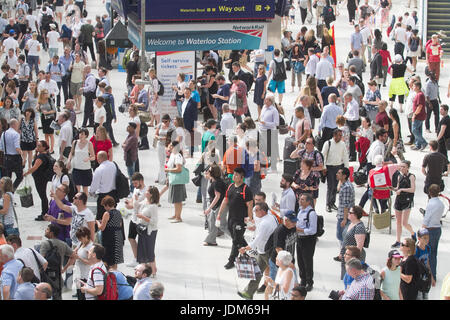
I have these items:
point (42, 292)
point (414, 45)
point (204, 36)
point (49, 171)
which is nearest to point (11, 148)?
point (49, 171)

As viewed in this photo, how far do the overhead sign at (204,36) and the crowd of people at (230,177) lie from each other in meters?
0.80

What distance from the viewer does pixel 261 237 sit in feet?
41.7

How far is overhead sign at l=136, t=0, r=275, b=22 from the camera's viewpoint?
20.9 m

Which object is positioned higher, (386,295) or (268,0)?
(268,0)

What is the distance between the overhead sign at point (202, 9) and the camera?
68.4ft

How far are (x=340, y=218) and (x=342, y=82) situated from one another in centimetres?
772

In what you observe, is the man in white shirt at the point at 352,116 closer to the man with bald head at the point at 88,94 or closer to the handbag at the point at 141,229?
the man with bald head at the point at 88,94

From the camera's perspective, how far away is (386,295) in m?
11.3

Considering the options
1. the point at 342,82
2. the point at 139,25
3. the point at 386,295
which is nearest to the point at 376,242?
the point at 386,295

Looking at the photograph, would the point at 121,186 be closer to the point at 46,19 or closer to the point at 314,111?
the point at 314,111

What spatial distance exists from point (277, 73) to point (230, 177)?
871 centimetres

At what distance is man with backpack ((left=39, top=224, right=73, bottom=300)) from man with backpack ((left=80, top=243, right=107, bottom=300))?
70 centimetres

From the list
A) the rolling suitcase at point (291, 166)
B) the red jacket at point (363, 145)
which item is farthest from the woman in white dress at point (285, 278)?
the red jacket at point (363, 145)

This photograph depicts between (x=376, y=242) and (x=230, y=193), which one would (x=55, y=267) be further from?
(x=376, y=242)
